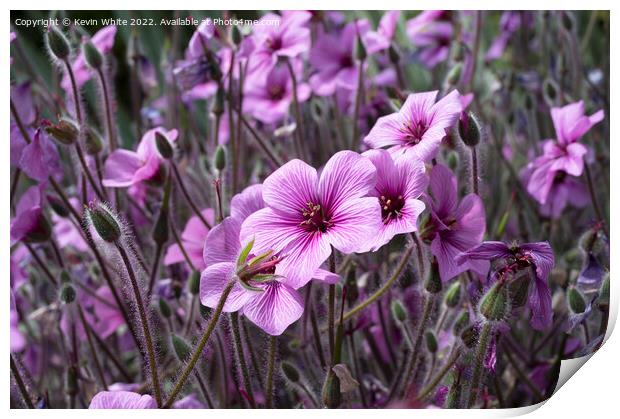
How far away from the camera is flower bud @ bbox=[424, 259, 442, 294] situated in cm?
52

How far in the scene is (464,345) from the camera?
1.76 ft

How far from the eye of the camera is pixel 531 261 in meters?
0.49

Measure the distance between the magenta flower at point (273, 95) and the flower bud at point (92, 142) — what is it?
172 mm

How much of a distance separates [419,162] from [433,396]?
20 centimetres

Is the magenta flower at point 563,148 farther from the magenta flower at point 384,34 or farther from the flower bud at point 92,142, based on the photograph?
the flower bud at point 92,142

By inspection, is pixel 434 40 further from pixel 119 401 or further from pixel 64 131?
pixel 119 401

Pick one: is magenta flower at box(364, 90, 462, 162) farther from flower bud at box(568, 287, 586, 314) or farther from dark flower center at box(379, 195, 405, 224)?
flower bud at box(568, 287, 586, 314)

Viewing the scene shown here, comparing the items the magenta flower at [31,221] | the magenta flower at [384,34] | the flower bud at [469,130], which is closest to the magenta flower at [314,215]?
the flower bud at [469,130]

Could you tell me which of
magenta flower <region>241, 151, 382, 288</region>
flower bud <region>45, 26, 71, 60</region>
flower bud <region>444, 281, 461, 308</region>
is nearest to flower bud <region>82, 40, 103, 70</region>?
flower bud <region>45, 26, 71, 60</region>

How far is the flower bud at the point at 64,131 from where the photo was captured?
60cm

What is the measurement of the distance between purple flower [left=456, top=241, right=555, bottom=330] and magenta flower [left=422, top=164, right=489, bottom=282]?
2 centimetres

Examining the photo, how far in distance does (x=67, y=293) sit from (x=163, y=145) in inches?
5.4

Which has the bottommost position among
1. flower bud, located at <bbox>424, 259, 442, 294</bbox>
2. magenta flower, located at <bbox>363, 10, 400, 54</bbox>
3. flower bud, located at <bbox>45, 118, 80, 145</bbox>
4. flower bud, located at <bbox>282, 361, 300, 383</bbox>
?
flower bud, located at <bbox>282, 361, 300, 383</bbox>
